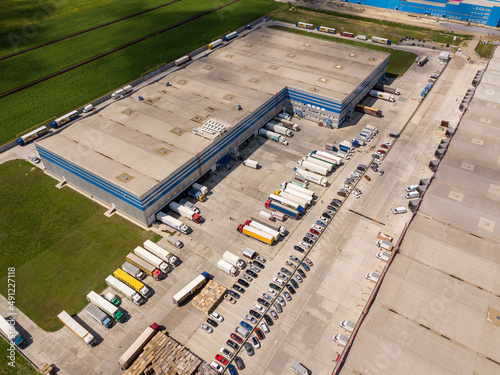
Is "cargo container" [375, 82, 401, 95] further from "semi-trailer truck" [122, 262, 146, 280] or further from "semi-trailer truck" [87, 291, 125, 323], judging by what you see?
"semi-trailer truck" [87, 291, 125, 323]

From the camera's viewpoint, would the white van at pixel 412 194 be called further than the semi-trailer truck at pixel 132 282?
Yes

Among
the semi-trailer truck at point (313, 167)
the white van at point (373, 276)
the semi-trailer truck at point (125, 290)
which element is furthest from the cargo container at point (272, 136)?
the semi-trailer truck at point (125, 290)

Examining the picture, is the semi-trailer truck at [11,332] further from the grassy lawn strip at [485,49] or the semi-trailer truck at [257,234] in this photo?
the grassy lawn strip at [485,49]

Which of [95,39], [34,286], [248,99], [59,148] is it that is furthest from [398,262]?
[95,39]

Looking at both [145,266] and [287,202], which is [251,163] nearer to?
[287,202]

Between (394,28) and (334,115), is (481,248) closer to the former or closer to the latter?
(334,115)

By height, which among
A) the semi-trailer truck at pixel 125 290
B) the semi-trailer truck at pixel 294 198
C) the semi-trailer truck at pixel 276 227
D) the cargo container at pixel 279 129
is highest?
the cargo container at pixel 279 129

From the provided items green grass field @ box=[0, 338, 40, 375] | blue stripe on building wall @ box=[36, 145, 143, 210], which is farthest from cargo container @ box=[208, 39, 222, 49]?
green grass field @ box=[0, 338, 40, 375]
